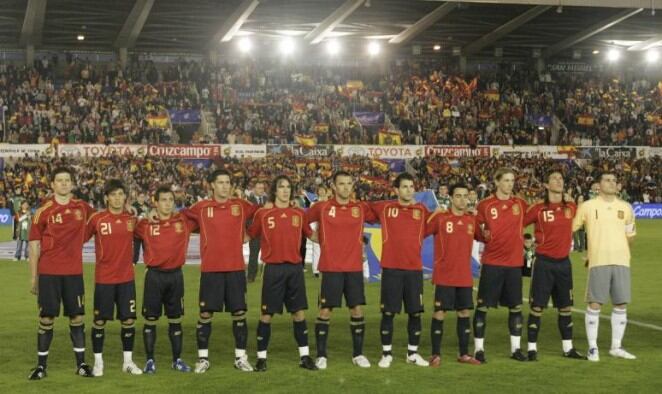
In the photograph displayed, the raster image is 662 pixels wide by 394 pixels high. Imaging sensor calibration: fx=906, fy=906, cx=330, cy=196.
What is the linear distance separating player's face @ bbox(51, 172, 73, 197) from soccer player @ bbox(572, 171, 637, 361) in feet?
18.2

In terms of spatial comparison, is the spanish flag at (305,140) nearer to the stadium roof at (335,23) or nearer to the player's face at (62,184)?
the stadium roof at (335,23)

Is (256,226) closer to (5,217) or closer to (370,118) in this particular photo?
(5,217)

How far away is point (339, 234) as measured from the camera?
971cm

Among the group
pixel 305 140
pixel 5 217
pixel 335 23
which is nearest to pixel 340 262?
pixel 5 217

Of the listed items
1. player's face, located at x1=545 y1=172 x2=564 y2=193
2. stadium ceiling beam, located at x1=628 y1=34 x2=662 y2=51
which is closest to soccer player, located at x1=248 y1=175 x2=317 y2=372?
player's face, located at x1=545 y1=172 x2=564 y2=193

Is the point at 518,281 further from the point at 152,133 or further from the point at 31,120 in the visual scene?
the point at 31,120

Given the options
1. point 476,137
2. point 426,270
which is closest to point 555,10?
point 476,137

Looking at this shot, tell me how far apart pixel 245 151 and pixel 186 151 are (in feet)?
8.48

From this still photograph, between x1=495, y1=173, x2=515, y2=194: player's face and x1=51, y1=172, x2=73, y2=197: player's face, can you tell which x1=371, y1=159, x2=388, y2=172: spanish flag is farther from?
x1=51, y1=172, x2=73, y2=197: player's face

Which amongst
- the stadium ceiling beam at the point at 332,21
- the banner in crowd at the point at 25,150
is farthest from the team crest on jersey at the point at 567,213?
the stadium ceiling beam at the point at 332,21

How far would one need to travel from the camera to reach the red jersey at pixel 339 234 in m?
9.70

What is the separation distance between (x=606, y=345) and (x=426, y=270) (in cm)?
759

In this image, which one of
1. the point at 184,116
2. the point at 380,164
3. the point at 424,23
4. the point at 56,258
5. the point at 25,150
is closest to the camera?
the point at 56,258

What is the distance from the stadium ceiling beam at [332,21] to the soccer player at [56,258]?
32245 mm
